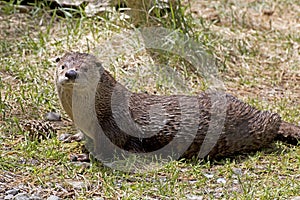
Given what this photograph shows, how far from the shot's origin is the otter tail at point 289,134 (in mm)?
4324

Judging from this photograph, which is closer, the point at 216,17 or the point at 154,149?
the point at 154,149

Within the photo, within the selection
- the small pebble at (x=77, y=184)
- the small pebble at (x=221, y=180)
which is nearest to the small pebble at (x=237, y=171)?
the small pebble at (x=221, y=180)

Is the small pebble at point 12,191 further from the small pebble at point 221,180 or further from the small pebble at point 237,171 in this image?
the small pebble at point 237,171

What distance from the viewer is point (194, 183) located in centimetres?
371

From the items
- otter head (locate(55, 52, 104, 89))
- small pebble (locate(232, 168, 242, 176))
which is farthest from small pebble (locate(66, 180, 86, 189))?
small pebble (locate(232, 168, 242, 176))

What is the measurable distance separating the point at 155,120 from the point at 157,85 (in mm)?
1214

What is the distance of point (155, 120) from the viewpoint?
4.10 meters

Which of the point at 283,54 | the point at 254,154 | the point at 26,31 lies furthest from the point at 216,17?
the point at 254,154

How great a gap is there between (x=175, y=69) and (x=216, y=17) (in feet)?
5.25

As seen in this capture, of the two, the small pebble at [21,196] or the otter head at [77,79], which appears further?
the otter head at [77,79]

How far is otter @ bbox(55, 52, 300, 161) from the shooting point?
3971 mm

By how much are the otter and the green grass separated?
124 millimetres

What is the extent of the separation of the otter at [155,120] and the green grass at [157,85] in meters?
0.12

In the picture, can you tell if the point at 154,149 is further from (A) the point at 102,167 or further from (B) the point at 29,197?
(B) the point at 29,197
